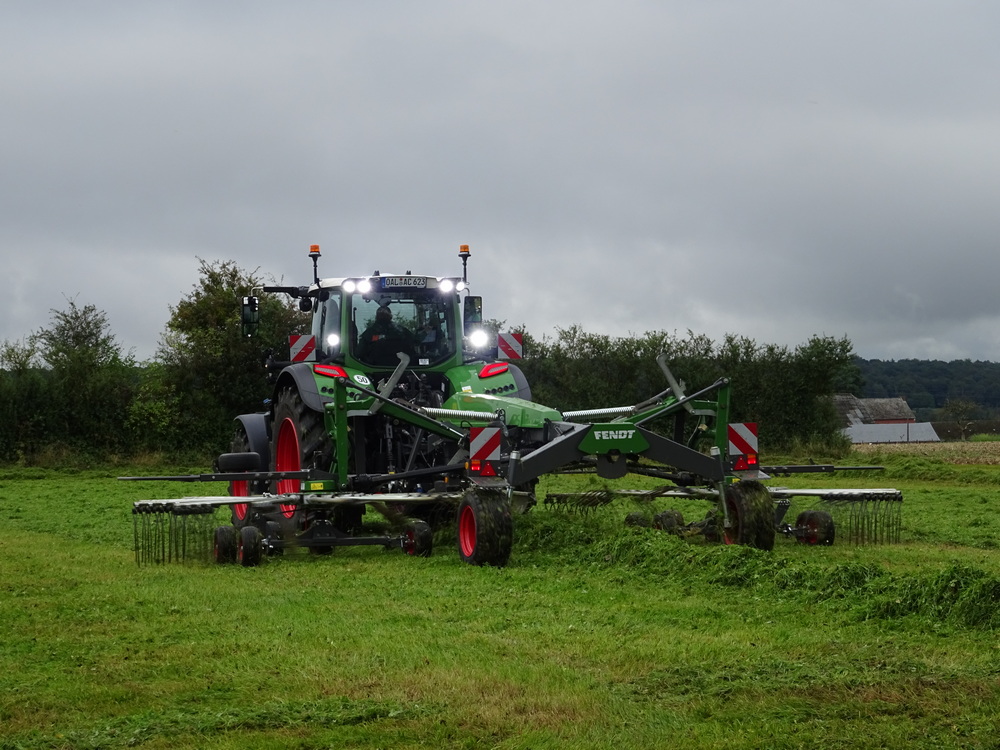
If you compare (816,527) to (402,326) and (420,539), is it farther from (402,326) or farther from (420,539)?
(402,326)

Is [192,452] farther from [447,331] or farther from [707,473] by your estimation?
[707,473]

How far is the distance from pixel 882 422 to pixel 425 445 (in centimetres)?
6668

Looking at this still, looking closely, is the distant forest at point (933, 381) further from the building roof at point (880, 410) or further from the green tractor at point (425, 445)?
the green tractor at point (425, 445)

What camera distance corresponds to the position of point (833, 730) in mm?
4520

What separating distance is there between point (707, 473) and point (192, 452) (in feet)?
60.4

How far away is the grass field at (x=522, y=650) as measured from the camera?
469 cm

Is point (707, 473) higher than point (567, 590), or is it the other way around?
point (707, 473)

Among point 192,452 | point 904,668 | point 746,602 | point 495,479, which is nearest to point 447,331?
point 495,479

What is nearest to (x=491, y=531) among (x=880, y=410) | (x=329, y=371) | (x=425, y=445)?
(x=425, y=445)

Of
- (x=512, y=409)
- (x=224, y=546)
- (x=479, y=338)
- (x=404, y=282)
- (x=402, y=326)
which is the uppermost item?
(x=404, y=282)

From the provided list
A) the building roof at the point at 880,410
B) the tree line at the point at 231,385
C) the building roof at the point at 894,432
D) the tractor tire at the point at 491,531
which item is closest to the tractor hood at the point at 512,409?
the tractor tire at the point at 491,531

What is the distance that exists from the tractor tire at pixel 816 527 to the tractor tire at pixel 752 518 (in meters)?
1.01

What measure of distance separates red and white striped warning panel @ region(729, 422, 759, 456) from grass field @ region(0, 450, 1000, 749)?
1315mm

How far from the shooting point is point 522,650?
608 centimetres
